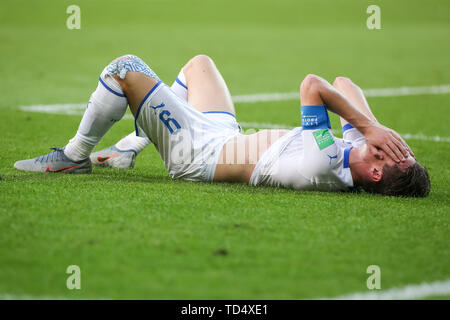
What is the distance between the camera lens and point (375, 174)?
13.2ft

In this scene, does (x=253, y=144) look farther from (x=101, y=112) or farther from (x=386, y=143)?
(x=101, y=112)

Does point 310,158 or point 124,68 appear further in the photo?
point 124,68

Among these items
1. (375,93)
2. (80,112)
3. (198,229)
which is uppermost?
(375,93)

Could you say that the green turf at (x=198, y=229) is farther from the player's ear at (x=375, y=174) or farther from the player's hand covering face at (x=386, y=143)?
the player's hand covering face at (x=386, y=143)

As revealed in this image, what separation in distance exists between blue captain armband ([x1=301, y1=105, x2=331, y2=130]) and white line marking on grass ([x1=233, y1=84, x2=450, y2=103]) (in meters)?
4.61

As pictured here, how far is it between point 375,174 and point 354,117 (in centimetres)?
36

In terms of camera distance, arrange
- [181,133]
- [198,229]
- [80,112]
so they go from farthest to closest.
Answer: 1. [80,112]
2. [181,133]
3. [198,229]

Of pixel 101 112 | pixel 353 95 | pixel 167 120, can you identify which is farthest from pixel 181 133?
pixel 353 95

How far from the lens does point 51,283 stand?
8.91 feet

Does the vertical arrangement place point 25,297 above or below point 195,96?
below

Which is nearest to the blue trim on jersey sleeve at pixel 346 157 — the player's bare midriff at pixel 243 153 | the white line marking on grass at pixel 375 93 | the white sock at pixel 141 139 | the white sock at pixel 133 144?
the player's bare midriff at pixel 243 153

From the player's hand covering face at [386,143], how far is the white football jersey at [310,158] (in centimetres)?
17
